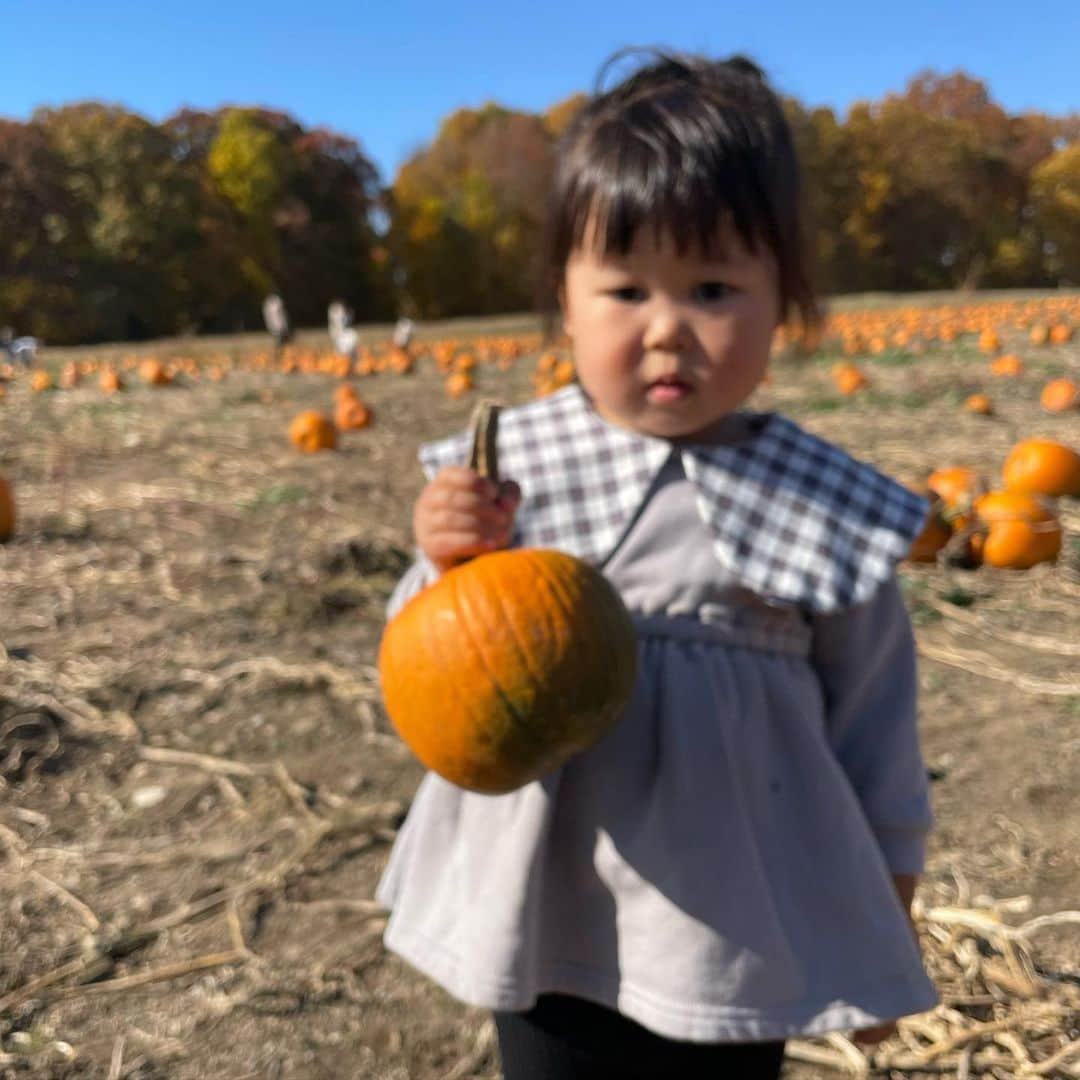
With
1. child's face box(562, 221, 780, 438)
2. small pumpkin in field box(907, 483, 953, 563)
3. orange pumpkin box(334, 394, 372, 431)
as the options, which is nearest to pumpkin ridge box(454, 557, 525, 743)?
child's face box(562, 221, 780, 438)

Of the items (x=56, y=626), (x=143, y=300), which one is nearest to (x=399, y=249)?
(x=143, y=300)

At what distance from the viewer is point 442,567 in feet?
4.58

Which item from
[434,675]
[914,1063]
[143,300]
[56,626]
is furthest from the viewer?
[143,300]

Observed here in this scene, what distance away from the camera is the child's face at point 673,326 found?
1296mm

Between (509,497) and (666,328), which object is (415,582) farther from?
(666,328)

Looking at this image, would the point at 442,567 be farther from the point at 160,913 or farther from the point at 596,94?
the point at 160,913

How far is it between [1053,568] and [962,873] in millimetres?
2540

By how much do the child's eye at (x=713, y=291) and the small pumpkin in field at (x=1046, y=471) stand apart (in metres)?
4.73

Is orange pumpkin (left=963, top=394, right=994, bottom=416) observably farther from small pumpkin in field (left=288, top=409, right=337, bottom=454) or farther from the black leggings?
the black leggings

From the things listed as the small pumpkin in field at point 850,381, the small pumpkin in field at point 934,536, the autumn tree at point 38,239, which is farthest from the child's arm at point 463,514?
the autumn tree at point 38,239

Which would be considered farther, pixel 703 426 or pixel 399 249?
pixel 399 249

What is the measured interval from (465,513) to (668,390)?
30cm

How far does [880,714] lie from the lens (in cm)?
146

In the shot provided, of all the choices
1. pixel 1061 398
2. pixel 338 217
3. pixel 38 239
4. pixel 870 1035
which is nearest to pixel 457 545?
pixel 870 1035
